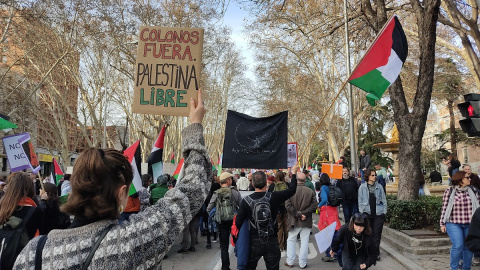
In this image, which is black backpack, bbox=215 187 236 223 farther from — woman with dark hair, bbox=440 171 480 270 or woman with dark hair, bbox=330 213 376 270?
woman with dark hair, bbox=440 171 480 270

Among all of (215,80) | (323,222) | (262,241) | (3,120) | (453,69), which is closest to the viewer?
(262,241)

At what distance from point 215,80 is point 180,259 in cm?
2922

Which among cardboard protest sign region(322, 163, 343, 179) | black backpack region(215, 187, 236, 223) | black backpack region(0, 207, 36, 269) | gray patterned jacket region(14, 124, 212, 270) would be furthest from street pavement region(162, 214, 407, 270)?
gray patterned jacket region(14, 124, 212, 270)

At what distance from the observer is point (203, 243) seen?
34.9 ft

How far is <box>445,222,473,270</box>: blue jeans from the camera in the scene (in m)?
6.29

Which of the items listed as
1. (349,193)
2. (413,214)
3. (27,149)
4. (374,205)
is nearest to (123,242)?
(374,205)

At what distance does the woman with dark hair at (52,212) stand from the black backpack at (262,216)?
85.7 inches

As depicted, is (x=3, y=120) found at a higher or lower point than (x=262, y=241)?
higher

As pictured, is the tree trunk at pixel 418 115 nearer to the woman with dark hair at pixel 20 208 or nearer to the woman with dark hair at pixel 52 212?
the woman with dark hair at pixel 52 212

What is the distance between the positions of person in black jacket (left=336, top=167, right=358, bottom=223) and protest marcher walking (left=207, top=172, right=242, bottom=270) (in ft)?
9.90

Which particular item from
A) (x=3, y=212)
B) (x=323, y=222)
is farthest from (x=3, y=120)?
(x=323, y=222)

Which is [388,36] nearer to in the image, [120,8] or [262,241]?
[262,241]

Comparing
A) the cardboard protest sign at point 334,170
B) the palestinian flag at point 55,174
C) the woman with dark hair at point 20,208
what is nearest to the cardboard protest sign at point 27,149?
the palestinian flag at point 55,174

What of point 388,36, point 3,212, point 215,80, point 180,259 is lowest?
point 180,259
